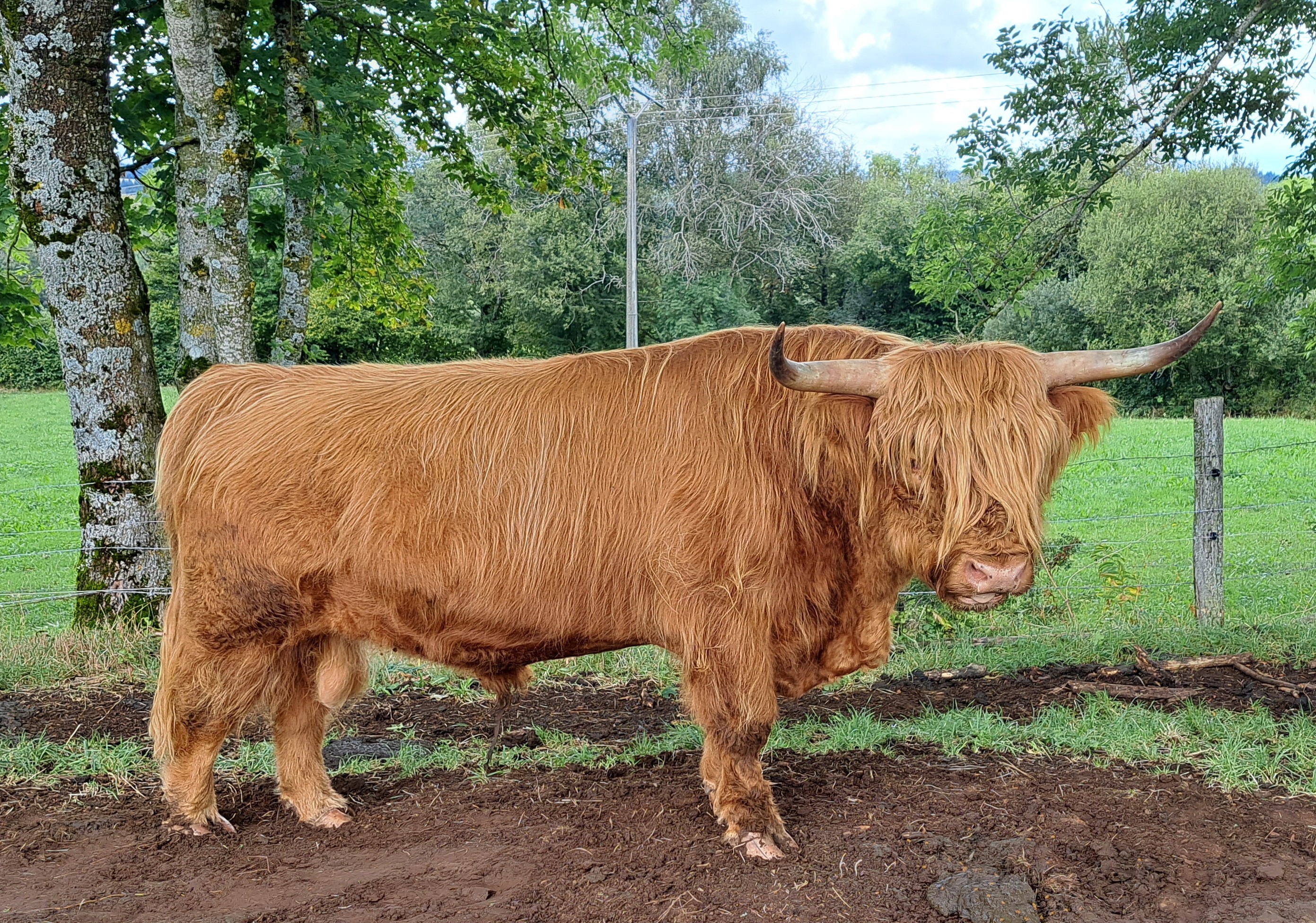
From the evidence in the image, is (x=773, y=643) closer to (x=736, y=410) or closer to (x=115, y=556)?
(x=736, y=410)

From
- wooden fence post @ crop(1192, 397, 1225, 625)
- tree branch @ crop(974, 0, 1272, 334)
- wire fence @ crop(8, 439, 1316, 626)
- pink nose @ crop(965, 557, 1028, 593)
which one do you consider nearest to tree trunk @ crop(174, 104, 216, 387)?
wire fence @ crop(8, 439, 1316, 626)

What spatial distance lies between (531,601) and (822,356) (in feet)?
4.19

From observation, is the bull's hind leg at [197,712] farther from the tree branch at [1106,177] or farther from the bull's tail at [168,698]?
the tree branch at [1106,177]

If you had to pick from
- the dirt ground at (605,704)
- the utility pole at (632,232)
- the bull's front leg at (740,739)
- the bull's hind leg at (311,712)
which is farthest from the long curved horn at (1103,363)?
the utility pole at (632,232)

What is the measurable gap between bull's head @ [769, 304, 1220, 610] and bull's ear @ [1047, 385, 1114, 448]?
4 centimetres

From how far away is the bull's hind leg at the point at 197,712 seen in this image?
3439mm

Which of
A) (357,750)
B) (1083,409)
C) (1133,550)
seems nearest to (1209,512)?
(1083,409)

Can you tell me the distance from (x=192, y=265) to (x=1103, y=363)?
192 inches

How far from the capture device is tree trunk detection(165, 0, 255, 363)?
529 centimetres

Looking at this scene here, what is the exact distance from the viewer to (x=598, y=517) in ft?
10.8

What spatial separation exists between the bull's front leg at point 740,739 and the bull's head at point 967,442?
63 centimetres

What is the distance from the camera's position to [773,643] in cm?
323

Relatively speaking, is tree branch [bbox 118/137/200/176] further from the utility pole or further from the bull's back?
the utility pole

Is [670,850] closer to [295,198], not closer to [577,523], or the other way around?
[577,523]
